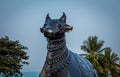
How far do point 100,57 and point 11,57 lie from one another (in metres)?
16.0

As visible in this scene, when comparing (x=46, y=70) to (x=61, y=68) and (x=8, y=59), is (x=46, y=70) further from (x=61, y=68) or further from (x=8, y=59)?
(x=8, y=59)

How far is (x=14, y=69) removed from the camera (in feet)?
99.0

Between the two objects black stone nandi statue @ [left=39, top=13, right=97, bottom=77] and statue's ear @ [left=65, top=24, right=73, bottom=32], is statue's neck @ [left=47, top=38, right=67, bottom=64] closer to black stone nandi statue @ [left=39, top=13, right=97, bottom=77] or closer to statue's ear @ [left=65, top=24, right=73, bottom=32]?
black stone nandi statue @ [left=39, top=13, right=97, bottom=77]

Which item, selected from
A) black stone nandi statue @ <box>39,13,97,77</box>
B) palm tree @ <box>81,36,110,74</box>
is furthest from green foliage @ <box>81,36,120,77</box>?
black stone nandi statue @ <box>39,13,97,77</box>

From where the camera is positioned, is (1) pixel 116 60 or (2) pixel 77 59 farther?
(1) pixel 116 60

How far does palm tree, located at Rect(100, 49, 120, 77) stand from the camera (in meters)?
44.6

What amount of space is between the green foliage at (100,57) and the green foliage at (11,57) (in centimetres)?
1235

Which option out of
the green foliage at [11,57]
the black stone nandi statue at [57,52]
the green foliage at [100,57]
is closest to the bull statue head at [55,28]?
the black stone nandi statue at [57,52]

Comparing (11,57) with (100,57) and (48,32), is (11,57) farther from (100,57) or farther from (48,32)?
(48,32)

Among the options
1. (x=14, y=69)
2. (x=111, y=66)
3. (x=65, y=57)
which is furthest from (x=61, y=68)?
(x=111, y=66)

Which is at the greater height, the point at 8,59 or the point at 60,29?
the point at 60,29

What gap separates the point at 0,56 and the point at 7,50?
4.07 ft

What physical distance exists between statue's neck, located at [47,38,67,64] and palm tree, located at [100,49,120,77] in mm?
37095

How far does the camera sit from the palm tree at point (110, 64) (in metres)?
44.6
